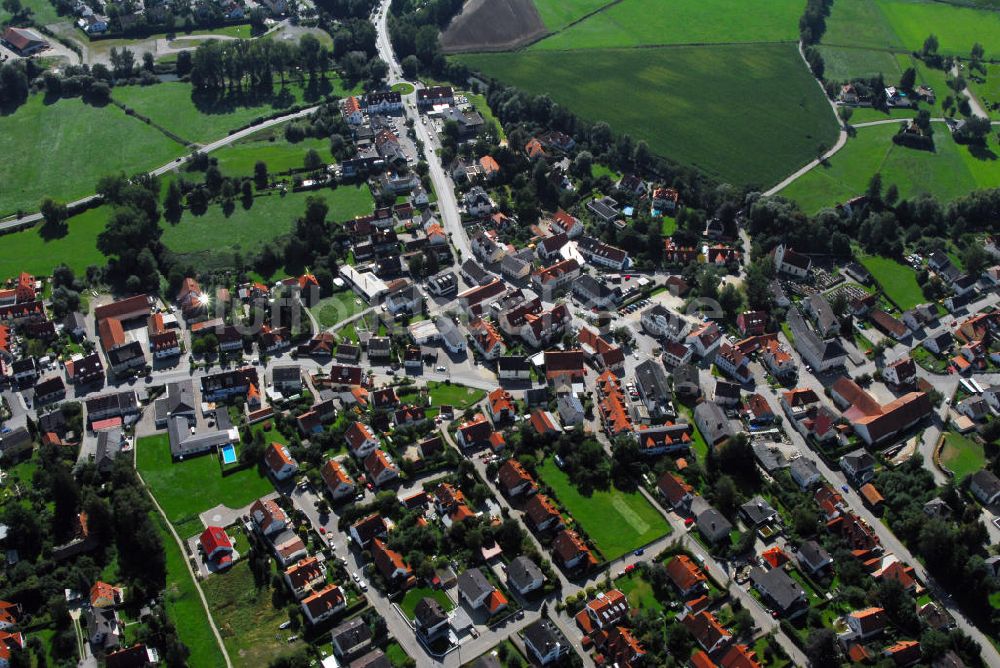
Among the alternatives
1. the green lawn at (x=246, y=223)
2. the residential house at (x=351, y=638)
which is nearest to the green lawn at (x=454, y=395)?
the residential house at (x=351, y=638)

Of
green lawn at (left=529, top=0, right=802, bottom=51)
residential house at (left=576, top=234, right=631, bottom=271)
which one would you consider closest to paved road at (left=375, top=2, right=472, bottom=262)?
residential house at (left=576, top=234, right=631, bottom=271)

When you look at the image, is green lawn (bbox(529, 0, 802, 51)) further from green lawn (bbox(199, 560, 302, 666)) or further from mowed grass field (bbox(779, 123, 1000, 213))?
green lawn (bbox(199, 560, 302, 666))

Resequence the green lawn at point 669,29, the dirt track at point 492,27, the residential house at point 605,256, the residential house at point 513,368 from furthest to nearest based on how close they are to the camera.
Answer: the green lawn at point 669,29 < the dirt track at point 492,27 < the residential house at point 605,256 < the residential house at point 513,368

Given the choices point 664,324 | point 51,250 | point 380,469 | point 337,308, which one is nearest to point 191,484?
point 380,469

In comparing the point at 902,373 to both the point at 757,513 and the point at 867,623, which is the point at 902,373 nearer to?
the point at 757,513

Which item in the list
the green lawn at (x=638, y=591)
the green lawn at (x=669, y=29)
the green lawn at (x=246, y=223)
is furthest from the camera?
the green lawn at (x=669, y=29)

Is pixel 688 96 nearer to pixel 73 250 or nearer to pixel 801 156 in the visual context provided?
pixel 801 156

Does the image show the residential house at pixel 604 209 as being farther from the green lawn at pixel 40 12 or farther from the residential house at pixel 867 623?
the green lawn at pixel 40 12
